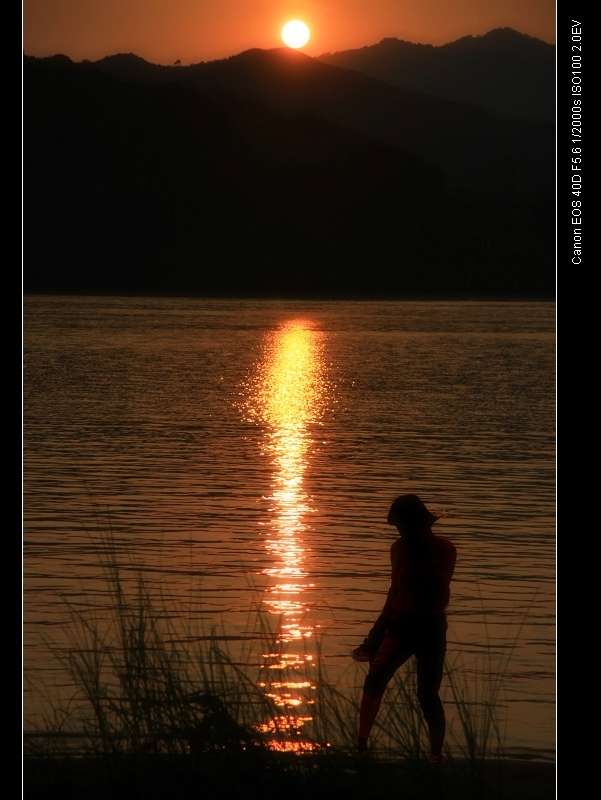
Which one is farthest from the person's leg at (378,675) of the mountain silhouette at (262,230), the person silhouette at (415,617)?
the mountain silhouette at (262,230)

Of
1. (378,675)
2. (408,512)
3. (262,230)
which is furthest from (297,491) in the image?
(262,230)

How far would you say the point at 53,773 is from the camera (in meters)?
7.62

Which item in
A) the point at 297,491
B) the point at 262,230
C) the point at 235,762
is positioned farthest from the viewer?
the point at 262,230

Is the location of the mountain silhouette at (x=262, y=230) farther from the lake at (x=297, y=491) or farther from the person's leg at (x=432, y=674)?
the person's leg at (x=432, y=674)

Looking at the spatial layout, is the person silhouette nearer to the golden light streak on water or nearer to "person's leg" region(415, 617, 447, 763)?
"person's leg" region(415, 617, 447, 763)

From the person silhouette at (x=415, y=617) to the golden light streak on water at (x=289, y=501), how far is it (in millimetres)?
→ 538

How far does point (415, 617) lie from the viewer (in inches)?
297

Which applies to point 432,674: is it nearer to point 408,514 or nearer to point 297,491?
point 408,514

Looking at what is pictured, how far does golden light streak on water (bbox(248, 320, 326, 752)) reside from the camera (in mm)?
9227

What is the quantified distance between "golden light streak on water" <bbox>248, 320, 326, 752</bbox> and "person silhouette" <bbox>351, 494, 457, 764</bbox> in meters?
0.54

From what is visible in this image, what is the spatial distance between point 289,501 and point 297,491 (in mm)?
1150

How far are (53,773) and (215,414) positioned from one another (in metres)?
31.0

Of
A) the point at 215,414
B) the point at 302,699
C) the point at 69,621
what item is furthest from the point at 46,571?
the point at 215,414

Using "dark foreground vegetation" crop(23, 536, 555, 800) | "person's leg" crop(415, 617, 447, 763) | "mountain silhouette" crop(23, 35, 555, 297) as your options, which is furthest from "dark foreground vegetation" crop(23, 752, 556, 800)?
"mountain silhouette" crop(23, 35, 555, 297)
